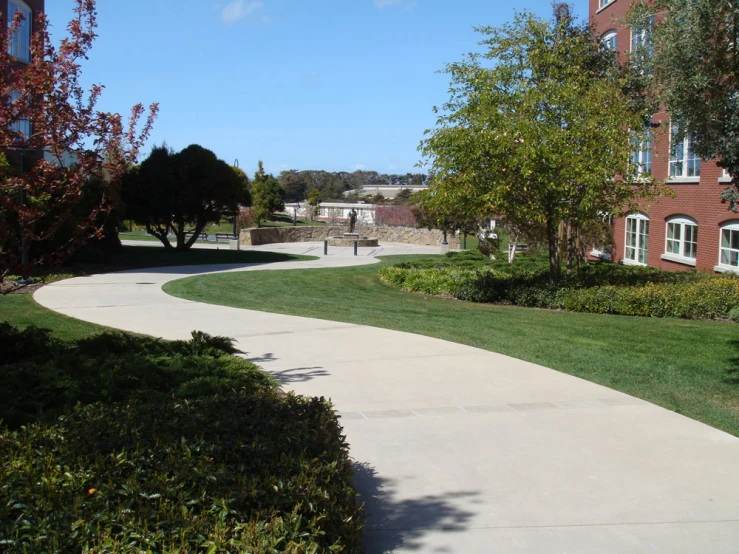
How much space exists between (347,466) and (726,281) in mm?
12174

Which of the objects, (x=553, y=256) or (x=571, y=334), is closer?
(x=571, y=334)

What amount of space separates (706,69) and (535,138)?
5142mm

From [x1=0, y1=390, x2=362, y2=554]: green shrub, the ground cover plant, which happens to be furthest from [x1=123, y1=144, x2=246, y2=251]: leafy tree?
[x1=0, y1=390, x2=362, y2=554]: green shrub

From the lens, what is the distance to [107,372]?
5.95 metres

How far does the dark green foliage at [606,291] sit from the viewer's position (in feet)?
42.2

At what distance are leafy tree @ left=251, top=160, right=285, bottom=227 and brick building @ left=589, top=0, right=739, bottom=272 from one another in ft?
102

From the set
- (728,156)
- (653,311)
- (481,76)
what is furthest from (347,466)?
(481,76)

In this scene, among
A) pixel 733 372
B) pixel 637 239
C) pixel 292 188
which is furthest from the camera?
pixel 292 188

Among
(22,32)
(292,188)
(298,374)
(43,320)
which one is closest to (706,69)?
(298,374)

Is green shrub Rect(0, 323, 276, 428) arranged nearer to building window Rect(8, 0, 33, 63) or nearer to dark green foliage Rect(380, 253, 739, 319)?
dark green foliage Rect(380, 253, 739, 319)

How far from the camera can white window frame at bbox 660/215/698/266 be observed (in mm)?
19641

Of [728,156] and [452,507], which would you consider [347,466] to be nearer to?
[452,507]

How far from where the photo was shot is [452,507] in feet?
14.1

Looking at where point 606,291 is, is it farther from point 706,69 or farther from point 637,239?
point 637,239
